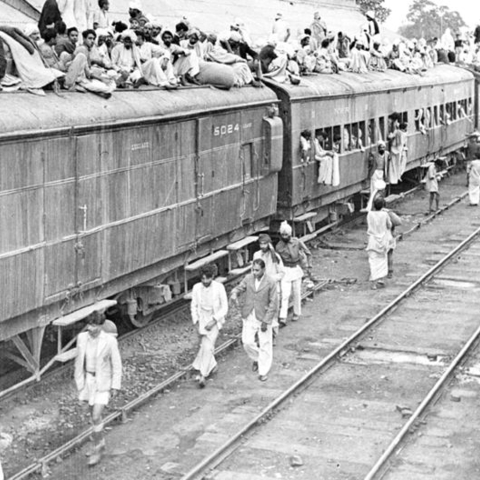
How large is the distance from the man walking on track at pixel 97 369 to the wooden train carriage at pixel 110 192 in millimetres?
1138

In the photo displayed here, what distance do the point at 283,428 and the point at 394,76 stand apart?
1663cm

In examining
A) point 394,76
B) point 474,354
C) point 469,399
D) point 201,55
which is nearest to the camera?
point 469,399

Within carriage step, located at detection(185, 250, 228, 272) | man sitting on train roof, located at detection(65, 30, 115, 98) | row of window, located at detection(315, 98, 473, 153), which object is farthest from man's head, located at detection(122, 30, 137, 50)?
row of window, located at detection(315, 98, 473, 153)

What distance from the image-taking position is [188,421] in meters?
11.0

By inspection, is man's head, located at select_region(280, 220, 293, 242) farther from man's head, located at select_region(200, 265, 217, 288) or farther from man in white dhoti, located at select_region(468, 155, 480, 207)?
man in white dhoti, located at select_region(468, 155, 480, 207)

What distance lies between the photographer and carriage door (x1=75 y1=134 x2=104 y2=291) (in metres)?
11.6

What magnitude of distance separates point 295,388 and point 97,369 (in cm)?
295

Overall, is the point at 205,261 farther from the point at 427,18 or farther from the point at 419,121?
the point at 427,18

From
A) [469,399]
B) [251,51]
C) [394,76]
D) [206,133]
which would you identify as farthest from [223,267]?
[394,76]

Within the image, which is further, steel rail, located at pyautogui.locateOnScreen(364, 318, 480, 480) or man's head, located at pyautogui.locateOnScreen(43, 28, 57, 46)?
man's head, located at pyautogui.locateOnScreen(43, 28, 57, 46)

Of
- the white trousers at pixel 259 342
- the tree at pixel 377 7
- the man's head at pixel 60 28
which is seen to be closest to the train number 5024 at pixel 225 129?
the man's head at pixel 60 28

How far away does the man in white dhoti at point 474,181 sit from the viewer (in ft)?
84.2

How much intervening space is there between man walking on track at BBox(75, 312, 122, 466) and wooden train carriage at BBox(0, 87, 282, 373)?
114 cm

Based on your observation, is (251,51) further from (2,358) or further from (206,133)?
(2,358)
